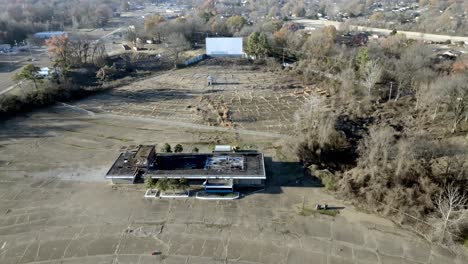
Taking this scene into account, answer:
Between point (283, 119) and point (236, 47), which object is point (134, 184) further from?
point (236, 47)

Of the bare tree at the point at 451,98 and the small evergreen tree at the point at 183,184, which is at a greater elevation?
the bare tree at the point at 451,98

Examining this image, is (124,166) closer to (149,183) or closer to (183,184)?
(149,183)

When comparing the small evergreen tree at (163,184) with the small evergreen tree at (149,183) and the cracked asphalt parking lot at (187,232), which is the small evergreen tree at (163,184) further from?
the cracked asphalt parking lot at (187,232)

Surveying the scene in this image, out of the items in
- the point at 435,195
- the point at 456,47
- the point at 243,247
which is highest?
the point at 456,47

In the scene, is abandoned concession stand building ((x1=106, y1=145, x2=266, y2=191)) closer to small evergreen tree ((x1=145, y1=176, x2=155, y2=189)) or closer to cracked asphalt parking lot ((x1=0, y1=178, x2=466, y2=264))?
small evergreen tree ((x1=145, y1=176, x2=155, y2=189))

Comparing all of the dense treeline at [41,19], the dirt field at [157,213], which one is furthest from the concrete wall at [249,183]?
the dense treeline at [41,19]

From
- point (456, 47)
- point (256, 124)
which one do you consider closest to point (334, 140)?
point (256, 124)
